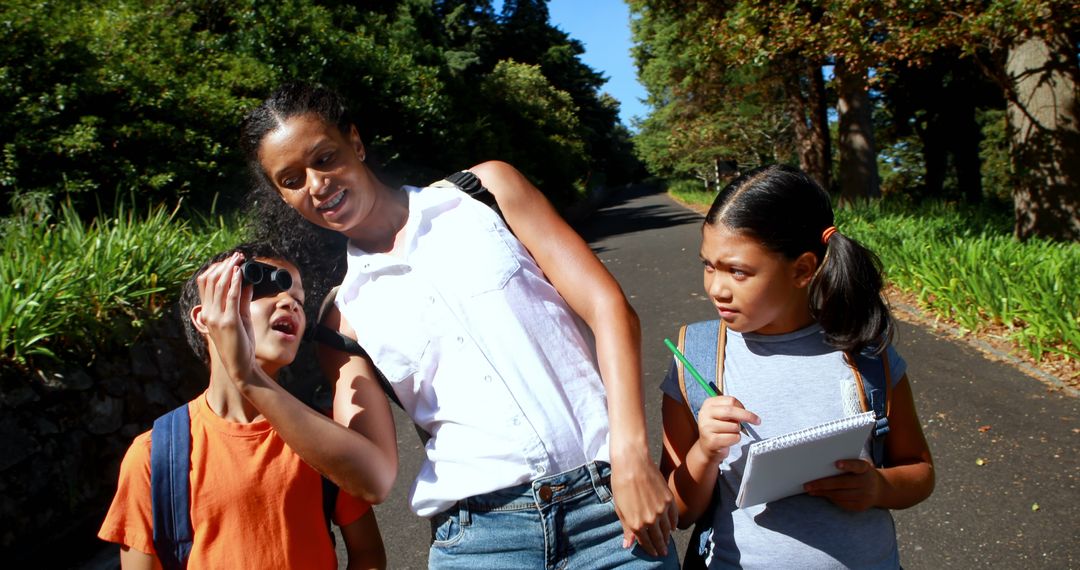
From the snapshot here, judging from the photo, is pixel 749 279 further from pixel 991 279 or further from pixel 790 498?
pixel 991 279

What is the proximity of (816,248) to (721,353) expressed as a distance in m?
0.32

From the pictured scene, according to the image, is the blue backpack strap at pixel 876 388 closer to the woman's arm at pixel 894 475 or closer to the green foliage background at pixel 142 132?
the woman's arm at pixel 894 475

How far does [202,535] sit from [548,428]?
2.69 feet

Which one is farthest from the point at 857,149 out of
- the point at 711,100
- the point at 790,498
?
the point at 790,498

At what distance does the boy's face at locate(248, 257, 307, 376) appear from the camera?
1679 mm

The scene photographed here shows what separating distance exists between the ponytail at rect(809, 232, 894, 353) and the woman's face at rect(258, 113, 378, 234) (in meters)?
0.98

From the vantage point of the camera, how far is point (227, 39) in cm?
1138

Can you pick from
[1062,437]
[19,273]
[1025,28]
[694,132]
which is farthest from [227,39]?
[694,132]

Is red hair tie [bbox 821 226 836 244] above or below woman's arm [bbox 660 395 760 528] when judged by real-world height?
above

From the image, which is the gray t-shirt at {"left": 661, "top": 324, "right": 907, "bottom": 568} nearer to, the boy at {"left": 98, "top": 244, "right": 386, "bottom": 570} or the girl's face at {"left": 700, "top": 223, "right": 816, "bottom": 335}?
the girl's face at {"left": 700, "top": 223, "right": 816, "bottom": 335}

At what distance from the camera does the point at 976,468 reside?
4422 mm

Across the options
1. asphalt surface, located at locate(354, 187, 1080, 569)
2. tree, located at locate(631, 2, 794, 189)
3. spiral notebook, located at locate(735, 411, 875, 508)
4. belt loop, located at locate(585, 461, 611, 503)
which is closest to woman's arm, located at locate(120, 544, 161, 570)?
belt loop, located at locate(585, 461, 611, 503)

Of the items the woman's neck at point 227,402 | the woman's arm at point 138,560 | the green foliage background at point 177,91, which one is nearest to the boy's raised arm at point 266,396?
the woman's neck at point 227,402

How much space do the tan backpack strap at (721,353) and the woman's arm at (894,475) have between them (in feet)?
0.93
